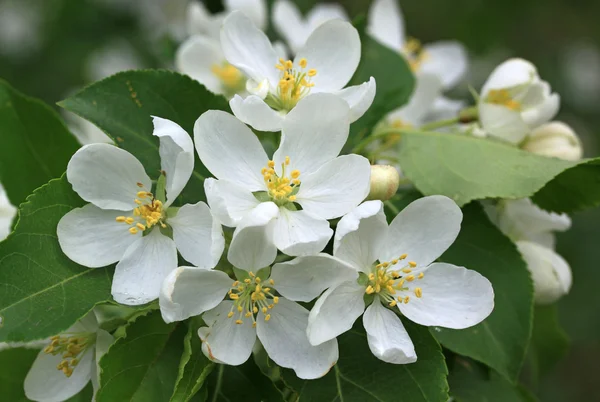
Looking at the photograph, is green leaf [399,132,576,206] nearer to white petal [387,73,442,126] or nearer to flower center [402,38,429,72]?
white petal [387,73,442,126]

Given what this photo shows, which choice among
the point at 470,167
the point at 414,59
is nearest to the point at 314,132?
the point at 470,167

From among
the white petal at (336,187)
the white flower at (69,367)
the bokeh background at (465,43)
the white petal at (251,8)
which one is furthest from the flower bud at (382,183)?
the bokeh background at (465,43)

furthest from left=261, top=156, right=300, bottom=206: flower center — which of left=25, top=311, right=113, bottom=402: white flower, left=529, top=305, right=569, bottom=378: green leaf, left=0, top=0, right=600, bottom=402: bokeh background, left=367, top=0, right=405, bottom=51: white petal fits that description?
left=0, top=0, right=600, bottom=402: bokeh background

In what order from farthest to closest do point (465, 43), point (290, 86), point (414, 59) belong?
1. point (465, 43)
2. point (414, 59)
3. point (290, 86)

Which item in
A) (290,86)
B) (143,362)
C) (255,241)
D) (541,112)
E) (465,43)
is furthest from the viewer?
(465,43)

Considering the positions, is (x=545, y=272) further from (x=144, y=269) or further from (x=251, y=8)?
(x=251, y=8)

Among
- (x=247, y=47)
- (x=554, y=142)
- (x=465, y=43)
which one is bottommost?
(x=465, y=43)

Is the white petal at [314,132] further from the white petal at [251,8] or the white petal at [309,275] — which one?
the white petal at [251,8]
